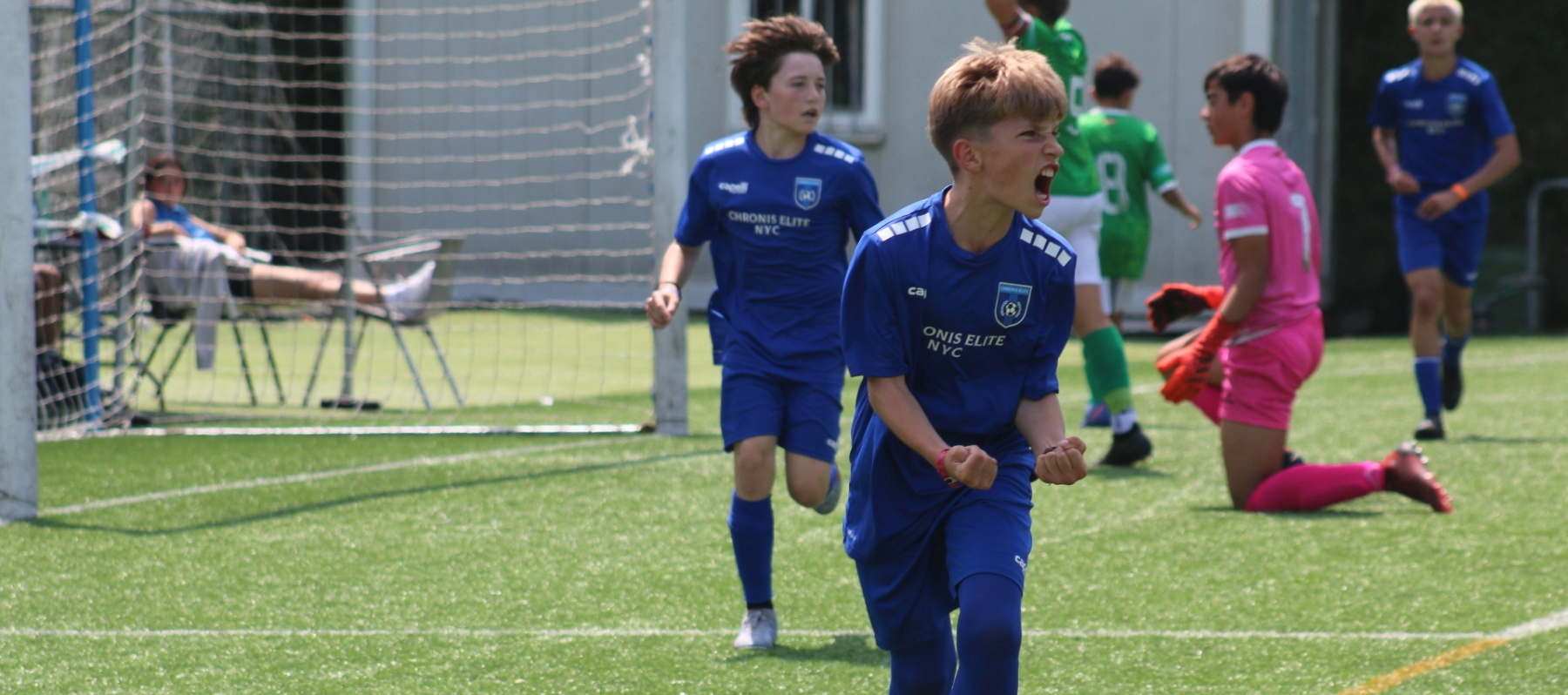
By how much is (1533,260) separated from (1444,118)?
7.26 m

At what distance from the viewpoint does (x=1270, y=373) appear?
5.64m

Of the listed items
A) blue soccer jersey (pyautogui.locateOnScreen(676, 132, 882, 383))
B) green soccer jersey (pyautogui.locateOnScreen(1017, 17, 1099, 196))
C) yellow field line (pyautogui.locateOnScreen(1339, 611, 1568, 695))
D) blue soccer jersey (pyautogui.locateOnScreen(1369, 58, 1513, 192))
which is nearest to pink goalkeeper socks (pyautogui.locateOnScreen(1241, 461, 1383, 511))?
yellow field line (pyautogui.locateOnScreen(1339, 611, 1568, 695))

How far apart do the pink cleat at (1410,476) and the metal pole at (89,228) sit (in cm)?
582

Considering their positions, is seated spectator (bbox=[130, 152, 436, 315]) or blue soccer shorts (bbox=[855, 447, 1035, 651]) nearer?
blue soccer shorts (bbox=[855, 447, 1035, 651])

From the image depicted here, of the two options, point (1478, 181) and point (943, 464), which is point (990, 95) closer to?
point (943, 464)

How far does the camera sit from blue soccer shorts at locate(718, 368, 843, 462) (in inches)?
171

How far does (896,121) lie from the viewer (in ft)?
47.8

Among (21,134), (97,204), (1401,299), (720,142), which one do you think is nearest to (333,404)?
(97,204)

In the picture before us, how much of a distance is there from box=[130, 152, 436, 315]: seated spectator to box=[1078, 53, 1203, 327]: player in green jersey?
3629 mm

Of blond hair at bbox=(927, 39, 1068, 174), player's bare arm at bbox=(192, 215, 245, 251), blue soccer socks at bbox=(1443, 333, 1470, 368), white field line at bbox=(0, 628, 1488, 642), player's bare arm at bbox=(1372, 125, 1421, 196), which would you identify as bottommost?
white field line at bbox=(0, 628, 1488, 642)

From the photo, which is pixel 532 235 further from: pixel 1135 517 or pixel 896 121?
pixel 1135 517

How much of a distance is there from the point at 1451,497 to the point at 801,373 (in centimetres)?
298

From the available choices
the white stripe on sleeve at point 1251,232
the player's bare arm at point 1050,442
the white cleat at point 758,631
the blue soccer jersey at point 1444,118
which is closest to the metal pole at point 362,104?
the blue soccer jersey at point 1444,118

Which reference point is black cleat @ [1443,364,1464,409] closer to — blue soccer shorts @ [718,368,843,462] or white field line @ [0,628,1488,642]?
white field line @ [0,628,1488,642]
